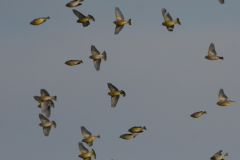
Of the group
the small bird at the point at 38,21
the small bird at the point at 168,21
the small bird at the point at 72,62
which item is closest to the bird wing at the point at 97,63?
the small bird at the point at 72,62

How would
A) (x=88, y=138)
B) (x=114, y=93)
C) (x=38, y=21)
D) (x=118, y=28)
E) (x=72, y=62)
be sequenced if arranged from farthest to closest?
(x=118, y=28)
(x=88, y=138)
(x=72, y=62)
(x=114, y=93)
(x=38, y=21)

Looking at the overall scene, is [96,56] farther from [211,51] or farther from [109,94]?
[211,51]

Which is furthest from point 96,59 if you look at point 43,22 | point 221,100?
point 221,100

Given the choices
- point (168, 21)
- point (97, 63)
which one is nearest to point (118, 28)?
point (97, 63)

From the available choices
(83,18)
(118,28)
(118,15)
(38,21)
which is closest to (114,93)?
(118,28)

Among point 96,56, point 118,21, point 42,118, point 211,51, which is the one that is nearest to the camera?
point 118,21

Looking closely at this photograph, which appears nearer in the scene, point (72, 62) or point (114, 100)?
point (72, 62)

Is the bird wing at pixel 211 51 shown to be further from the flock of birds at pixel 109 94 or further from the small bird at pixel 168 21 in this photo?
the small bird at pixel 168 21

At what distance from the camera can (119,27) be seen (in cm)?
4222

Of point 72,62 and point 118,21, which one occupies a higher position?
point 118,21

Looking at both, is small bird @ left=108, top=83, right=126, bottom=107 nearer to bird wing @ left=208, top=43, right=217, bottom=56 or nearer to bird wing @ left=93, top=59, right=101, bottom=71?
bird wing @ left=93, top=59, right=101, bottom=71

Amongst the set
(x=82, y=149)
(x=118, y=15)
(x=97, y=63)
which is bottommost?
(x=82, y=149)

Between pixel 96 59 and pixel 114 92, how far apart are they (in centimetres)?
299

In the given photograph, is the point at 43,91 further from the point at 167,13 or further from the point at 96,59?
the point at 167,13
